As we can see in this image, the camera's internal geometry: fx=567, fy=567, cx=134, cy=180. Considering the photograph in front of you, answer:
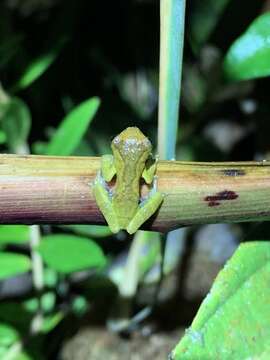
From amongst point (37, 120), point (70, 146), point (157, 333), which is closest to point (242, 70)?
point (70, 146)

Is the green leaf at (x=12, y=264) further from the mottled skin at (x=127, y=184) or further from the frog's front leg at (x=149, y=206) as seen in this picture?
the frog's front leg at (x=149, y=206)

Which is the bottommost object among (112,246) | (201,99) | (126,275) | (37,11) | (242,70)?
(112,246)

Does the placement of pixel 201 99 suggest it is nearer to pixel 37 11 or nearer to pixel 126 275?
pixel 37 11

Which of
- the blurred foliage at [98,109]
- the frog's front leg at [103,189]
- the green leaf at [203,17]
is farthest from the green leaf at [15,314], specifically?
the green leaf at [203,17]

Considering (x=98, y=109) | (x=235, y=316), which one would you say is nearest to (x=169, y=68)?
(x=235, y=316)

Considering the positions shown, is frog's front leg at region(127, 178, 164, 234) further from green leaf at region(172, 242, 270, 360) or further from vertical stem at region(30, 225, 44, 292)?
vertical stem at region(30, 225, 44, 292)

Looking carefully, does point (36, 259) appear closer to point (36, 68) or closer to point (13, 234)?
point (13, 234)
